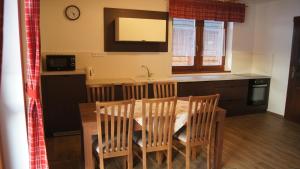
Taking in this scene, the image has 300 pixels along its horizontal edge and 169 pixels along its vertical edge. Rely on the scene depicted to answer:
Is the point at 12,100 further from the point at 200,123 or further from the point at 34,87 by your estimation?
the point at 200,123

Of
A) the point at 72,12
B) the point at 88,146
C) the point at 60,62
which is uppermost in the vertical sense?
the point at 72,12

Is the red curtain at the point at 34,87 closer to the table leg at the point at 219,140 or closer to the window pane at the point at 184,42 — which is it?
the table leg at the point at 219,140

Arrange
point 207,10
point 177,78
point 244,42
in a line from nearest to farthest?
point 177,78, point 207,10, point 244,42

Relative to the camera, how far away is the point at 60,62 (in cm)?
361

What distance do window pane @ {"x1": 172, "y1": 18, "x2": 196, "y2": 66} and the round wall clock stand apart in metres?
1.77

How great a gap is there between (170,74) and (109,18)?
4.96 feet

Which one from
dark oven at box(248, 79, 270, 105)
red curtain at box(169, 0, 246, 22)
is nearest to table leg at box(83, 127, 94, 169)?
red curtain at box(169, 0, 246, 22)

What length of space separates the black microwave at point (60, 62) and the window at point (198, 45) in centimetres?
197

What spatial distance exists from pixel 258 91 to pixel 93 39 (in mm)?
3386

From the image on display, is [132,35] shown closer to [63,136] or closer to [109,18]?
[109,18]

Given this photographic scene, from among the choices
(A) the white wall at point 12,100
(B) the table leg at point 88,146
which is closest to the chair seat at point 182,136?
(B) the table leg at point 88,146

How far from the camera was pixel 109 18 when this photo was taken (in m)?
4.04

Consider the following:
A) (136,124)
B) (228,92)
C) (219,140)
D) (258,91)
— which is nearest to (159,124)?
(136,124)

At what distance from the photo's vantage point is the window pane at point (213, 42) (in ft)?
16.4
